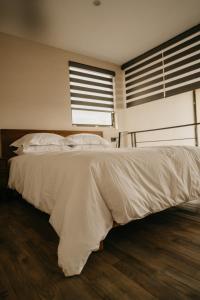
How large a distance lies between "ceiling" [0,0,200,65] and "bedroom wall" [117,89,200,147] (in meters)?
1.23

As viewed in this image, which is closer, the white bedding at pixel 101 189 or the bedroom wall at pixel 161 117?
the white bedding at pixel 101 189

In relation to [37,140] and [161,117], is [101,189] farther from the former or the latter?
[161,117]

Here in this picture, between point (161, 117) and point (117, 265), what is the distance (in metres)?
3.60

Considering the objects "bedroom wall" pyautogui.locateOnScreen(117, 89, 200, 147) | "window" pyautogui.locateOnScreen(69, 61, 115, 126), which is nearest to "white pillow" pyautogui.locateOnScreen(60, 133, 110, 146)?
"window" pyautogui.locateOnScreen(69, 61, 115, 126)

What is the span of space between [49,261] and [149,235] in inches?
29.9

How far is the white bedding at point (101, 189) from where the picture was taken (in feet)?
3.79

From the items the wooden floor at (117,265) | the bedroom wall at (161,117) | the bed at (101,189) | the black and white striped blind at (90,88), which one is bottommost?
the wooden floor at (117,265)

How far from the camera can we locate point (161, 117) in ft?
14.0

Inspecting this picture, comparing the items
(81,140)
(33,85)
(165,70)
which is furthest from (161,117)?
(33,85)

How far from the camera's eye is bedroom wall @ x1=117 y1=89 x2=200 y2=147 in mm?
4258

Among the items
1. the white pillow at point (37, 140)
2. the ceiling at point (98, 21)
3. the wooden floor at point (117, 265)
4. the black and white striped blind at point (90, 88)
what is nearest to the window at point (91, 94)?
the black and white striped blind at point (90, 88)

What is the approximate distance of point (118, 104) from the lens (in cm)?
457

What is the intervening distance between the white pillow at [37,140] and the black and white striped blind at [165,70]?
2.22 meters

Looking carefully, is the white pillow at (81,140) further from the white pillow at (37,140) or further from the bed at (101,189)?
the bed at (101,189)
